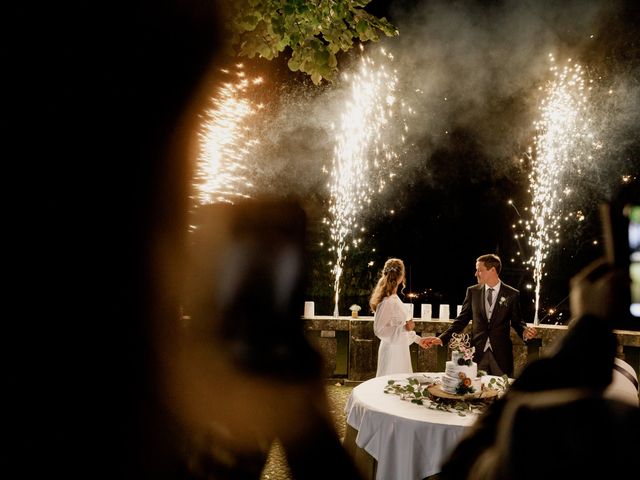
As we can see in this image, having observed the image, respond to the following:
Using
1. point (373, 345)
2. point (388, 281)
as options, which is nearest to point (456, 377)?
point (388, 281)

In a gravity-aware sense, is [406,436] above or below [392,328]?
below

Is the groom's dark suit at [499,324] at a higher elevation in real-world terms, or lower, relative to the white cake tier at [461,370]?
higher

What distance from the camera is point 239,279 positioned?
741 mm

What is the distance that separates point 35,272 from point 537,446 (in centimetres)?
85

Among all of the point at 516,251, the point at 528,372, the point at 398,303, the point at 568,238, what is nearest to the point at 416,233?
the point at 516,251

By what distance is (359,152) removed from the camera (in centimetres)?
2430

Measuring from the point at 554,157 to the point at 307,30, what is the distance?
2701 cm

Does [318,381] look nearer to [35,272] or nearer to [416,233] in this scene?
[35,272]

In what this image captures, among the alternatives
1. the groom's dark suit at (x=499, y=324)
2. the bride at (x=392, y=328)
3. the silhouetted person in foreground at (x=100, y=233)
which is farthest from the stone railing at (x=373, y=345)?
the silhouetted person in foreground at (x=100, y=233)

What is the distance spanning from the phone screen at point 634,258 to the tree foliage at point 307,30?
4579 mm

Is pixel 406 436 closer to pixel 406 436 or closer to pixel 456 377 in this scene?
pixel 406 436

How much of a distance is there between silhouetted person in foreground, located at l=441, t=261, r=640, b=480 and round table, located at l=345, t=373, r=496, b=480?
2680 mm

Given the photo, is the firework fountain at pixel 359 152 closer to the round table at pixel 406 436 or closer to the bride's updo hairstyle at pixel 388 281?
the bride's updo hairstyle at pixel 388 281

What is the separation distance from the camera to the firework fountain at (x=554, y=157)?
2070 centimetres
